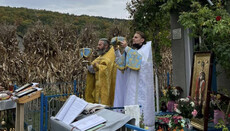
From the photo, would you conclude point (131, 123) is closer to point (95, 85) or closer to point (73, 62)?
point (95, 85)

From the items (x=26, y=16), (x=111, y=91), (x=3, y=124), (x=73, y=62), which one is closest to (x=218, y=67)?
(x=111, y=91)

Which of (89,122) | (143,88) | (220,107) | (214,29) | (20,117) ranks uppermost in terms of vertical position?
(214,29)

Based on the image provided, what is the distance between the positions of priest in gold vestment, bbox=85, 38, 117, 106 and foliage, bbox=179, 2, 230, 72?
1.92m

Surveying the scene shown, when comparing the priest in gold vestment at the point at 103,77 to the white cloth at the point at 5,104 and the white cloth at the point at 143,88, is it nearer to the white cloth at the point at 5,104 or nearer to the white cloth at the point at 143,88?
the white cloth at the point at 143,88

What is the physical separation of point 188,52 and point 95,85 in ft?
8.59

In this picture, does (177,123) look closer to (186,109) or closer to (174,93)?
(186,109)

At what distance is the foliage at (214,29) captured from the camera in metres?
4.29

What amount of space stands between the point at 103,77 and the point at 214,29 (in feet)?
8.38

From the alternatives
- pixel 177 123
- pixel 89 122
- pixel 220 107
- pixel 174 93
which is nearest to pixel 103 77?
pixel 177 123

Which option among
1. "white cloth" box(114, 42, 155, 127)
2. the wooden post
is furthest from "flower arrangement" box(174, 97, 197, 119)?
the wooden post

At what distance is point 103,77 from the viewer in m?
5.71

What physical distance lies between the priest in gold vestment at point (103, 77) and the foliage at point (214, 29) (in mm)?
1917

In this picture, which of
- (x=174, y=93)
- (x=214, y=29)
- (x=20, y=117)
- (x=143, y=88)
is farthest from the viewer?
(x=174, y=93)

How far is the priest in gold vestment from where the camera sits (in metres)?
5.70
